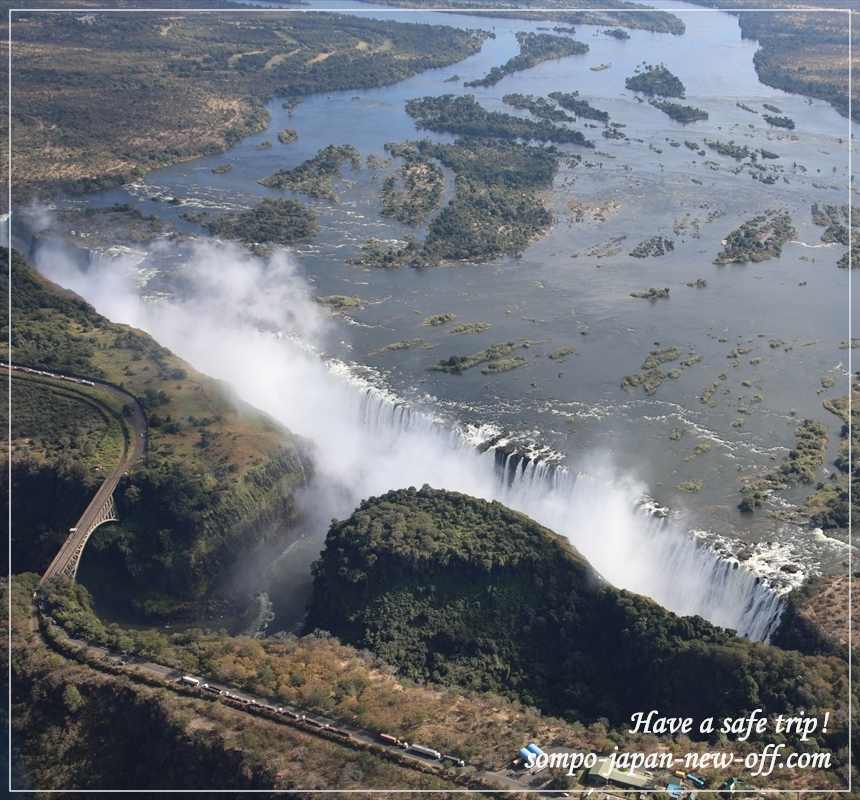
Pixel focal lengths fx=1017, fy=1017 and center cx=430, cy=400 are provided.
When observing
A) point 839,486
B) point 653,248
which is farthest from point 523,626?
point 653,248

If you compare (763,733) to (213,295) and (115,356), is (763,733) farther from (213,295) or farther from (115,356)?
(213,295)

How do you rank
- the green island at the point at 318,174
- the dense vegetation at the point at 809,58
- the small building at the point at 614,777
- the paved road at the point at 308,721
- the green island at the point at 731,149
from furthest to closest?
the dense vegetation at the point at 809,58 < the green island at the point at 731,149 < the green island at the point at 318,174 < the paved road at the point at 308,721 < the small building at the point at 614,777

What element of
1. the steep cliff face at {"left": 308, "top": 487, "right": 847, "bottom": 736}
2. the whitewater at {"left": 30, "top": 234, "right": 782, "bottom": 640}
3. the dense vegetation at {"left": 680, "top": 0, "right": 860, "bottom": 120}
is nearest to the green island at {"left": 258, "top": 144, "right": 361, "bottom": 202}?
the whitewater at {"left": 30, "top": 234, "right": 782, "bottom": 640}

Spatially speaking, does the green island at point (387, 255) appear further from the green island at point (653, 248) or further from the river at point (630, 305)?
the green island at point (653, 248)

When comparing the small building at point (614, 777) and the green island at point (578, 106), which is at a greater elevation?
the green island at point (578, 106)

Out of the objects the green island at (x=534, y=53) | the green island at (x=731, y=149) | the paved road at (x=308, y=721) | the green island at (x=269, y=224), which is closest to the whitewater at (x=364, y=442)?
the green island at (x=269, y=224)

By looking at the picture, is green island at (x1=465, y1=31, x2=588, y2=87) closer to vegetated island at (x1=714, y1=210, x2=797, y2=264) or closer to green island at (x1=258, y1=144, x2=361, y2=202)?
green island at (x1=258, y1=144, x2=361, y2=202)

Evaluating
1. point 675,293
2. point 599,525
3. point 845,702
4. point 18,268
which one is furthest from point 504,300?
point 845,702

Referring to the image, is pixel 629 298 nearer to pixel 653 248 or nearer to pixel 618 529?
pixel 653 248
